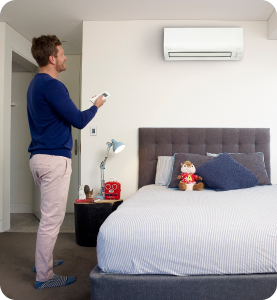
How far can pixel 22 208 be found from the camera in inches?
191

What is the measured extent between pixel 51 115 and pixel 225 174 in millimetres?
1661

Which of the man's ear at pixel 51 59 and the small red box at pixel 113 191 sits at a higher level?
the man's ear at pixel 51 59

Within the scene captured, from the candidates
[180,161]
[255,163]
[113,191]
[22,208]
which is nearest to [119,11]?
[180,161]

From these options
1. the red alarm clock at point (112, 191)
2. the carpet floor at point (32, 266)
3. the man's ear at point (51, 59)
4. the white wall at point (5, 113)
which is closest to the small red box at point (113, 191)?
the red alarm clock at point (112, 191)

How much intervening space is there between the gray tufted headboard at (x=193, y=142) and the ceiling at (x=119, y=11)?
132 cm

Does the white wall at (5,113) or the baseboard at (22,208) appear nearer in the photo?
the white wall at (5,113)

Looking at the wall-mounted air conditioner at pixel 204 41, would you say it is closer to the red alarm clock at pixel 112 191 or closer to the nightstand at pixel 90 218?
the red alarm clock at pixel 112 191

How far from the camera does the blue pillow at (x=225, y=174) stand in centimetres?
272

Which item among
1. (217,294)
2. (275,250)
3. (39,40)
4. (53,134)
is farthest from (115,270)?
(39,40)

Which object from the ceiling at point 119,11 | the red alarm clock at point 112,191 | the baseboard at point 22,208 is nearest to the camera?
the ceiling at point 119,11

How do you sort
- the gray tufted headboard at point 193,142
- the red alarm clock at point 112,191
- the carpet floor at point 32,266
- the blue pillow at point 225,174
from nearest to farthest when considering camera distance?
the carpet floor at point 32,266 → the blue pillow at point 225,174 → the red alarm clock at point 112,191 → the gray tufted headboard at point 193,142

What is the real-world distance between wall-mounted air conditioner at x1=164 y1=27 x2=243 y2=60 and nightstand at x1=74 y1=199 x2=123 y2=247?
1866 mm

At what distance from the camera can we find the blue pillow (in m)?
2.72

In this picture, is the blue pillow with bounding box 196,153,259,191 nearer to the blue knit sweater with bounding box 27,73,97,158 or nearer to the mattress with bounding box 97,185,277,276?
the mattress with bounding box 97,185,277,276
